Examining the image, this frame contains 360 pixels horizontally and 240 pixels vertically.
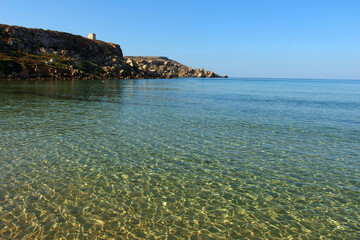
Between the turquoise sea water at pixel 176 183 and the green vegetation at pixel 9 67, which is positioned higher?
the green vegetation at pixel 9 67

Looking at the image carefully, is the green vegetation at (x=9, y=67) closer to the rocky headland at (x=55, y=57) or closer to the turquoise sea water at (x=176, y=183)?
the rocky headland at (x=55, y=57)

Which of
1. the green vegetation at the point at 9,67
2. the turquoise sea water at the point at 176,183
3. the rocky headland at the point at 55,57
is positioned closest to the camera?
the turquoise sea water at the point at 176,183

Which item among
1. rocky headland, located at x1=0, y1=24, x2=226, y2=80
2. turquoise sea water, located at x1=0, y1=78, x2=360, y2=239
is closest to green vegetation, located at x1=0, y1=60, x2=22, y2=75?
rocky headland, located at x1=0, y1=24, x2=226, y2=80

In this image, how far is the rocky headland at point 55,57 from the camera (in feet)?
333

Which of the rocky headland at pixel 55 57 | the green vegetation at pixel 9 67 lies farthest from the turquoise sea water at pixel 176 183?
the rocky headland at pixel 55 57

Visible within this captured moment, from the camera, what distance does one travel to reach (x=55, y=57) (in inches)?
4973

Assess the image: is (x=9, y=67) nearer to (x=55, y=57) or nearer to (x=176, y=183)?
(x=55, y=57)

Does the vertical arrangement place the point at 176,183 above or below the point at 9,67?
below

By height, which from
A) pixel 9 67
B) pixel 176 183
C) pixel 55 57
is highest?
pixel 55 57

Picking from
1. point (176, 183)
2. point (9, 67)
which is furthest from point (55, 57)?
point (176, 183)

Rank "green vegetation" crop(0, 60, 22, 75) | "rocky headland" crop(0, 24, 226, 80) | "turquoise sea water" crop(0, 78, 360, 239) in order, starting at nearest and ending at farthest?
1. "turquoise sea water" crop(0, 78, 360, 239)
2. "green vegetation" crop(0, 60, 22, 75)
3. "rocky headland" crop(0, 24, 226, 80)

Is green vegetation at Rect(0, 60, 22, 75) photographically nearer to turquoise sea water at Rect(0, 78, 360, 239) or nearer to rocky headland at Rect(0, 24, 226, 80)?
rocky headland at Rect(0, 24, 226, 80)

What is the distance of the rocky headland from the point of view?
101 meters

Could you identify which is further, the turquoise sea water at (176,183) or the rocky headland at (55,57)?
the rocky headland at (55,57)
